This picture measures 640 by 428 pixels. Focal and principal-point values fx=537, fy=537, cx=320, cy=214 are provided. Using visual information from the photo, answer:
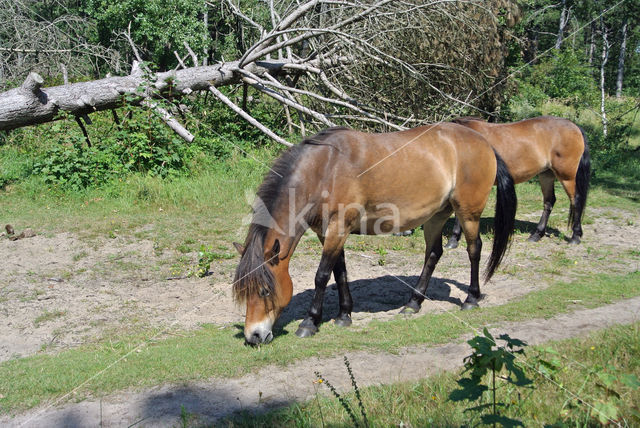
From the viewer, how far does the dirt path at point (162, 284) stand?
5.72 m

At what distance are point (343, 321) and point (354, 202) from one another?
129 cm

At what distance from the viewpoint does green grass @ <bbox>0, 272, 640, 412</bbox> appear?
415 centimetres

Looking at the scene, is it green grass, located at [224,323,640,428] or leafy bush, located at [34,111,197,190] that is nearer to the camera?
green grass, located at [224,323,640,428]

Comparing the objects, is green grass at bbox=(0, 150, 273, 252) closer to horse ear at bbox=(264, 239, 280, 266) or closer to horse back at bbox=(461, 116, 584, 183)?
horse ear at bbox=(264, 239, 280, 266)

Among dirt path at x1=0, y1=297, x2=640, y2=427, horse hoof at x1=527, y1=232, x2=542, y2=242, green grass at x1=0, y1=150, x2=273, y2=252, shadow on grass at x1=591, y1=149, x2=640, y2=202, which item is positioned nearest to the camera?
dirt path at x1=0, y1=297, x2=640, y2=427

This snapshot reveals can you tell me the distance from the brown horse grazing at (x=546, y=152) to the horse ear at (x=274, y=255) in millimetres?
4823

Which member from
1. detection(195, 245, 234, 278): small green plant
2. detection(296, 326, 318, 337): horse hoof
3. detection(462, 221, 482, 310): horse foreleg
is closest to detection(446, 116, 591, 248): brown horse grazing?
detection(462, 221, 482, 310): horse foreleg

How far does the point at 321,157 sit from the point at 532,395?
115 inches

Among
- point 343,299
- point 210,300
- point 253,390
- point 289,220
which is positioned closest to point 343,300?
point 343,299

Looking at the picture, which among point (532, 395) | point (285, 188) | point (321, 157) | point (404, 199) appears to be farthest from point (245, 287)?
point (532, 395)

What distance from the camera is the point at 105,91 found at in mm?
10695

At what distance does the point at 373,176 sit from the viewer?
562 centimetres

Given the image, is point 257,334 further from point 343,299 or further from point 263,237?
point 343,299

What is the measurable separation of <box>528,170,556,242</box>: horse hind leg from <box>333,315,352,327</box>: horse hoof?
5001mm
